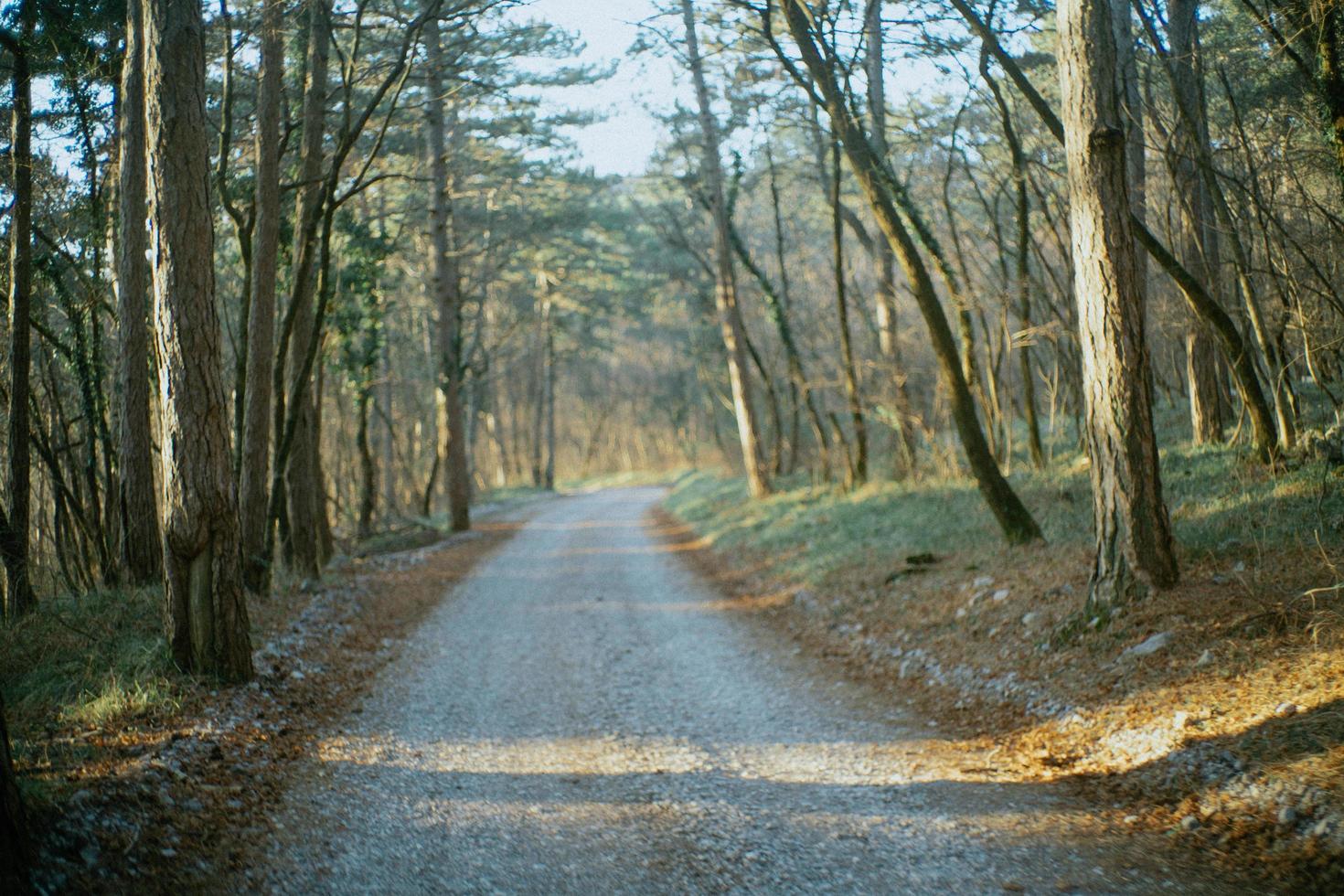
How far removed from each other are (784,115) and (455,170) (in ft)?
Result: 23.0

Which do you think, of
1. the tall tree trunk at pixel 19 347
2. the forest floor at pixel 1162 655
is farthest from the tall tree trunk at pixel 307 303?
the forest floor at pixel 1162 655

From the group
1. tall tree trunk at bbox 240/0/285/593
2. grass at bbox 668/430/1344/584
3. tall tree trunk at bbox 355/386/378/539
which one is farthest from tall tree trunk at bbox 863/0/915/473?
tall tree trunk at bbox 355/386/378/539

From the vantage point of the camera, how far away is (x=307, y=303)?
41.5 feet

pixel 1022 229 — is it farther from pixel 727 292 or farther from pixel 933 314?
pixel 727 292

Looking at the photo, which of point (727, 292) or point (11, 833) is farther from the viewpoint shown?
point (727, 292)

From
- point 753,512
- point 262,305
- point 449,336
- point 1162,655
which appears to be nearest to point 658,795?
point 1162,655

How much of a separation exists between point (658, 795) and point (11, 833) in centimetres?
300

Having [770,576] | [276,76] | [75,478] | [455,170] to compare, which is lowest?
[770,576]

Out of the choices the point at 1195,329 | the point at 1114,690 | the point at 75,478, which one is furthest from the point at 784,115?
the point at 1114,690

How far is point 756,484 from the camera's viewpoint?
20203mm

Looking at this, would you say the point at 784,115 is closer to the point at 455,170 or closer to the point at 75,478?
the point at 455,170

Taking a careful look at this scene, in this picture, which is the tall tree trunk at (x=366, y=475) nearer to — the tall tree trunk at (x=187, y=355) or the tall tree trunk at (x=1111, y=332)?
the tall tree trunk at (x=187, y=355)

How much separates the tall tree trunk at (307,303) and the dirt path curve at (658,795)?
3.85 meters

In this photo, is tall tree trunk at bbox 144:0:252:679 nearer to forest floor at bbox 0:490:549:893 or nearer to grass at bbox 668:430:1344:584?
forest floor at bbox 0:490:549:893
